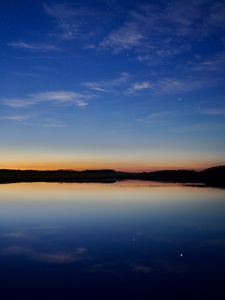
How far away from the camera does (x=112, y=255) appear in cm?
1380

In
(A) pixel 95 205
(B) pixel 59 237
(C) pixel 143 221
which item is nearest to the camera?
(B) pixel 59 237

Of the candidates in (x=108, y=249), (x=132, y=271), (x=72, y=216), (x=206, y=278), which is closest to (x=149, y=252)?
(x=108, y=249)

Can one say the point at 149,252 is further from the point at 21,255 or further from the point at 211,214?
the point at 211,214

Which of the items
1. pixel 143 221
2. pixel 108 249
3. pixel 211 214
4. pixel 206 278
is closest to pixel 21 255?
pixel 108 249

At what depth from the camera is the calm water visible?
1006 centimetres

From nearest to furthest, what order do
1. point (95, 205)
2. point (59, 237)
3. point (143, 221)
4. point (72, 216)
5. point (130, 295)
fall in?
1. point (130, 295)
2. point (59, 237)
3. point (143, 221)
4. point (72, 216)
5. point (95, 205)

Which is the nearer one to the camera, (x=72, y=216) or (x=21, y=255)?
(x=21, y=255)

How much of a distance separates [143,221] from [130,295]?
12202 mm

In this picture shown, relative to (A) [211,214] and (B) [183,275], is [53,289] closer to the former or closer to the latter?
(B) [183,275]

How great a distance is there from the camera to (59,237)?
1727 centimetres

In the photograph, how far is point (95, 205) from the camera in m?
29.6

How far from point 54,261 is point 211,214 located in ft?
45.8

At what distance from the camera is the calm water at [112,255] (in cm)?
1006

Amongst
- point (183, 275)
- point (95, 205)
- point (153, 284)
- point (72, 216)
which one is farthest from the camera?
point (95, 205)
